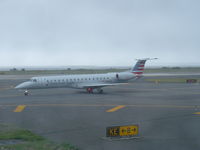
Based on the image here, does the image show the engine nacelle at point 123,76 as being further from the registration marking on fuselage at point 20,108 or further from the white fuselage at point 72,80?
the registration marking on fuselage at point 20,108

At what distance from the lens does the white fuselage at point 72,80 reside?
3509 centimetres

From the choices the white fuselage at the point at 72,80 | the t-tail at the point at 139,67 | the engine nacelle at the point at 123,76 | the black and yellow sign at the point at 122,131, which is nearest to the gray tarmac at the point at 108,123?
the black and yellow sign at the point at 122,131

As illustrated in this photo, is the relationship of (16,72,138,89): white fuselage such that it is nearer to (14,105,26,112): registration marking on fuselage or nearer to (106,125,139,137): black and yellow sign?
(14,105,26,112): registration marking on fuselage

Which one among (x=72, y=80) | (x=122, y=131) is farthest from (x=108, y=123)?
(x=72, y=80)

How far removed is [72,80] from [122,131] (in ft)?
78.0

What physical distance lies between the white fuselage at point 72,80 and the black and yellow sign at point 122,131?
909 inches

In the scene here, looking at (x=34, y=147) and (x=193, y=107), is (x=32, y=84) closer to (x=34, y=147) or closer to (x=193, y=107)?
(x=193, y=107)

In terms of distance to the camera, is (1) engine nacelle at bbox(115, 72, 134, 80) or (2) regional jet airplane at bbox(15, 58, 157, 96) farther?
(1) engine nacelle at bbox(115, 72, 134, 80)

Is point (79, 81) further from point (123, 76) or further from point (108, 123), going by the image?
point (108, 123)

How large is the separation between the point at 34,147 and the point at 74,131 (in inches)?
142

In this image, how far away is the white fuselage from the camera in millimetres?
35094

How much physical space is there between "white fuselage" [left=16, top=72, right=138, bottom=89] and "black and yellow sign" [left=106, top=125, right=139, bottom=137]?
2308 cm

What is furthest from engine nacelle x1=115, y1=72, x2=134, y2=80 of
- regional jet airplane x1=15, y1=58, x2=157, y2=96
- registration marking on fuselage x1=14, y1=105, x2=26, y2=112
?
registration marking on fuselage x1=14, y1=105, x2=26, y2=112

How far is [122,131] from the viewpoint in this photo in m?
13.2
